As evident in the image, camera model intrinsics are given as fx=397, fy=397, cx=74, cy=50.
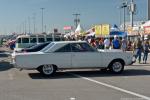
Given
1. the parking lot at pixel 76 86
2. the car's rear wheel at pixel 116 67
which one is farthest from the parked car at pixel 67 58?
the parking lot at pixel 76 86

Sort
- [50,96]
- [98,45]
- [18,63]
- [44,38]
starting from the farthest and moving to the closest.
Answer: [44,38]
[98,45]
[18,63]
[50,96]

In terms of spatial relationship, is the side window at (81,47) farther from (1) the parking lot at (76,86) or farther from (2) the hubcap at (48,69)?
(2) the hubcap at (48,69)

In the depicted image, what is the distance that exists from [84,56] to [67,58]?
0.75m

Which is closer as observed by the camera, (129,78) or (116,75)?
(129,78)

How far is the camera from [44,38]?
126 ft

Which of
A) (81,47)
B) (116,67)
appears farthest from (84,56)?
(116,67)

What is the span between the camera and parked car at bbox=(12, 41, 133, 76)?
54.1 ft

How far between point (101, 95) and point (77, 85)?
2.41m

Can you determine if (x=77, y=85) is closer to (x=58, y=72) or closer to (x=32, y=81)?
(x=32, y=81)

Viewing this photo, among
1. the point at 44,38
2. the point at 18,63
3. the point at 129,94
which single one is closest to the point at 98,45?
the point at 44,38

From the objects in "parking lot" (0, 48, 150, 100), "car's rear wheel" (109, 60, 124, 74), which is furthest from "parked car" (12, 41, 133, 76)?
"parking lot" (0, 48, 150, 100)

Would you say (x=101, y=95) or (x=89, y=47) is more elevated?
(x=89, y=47)

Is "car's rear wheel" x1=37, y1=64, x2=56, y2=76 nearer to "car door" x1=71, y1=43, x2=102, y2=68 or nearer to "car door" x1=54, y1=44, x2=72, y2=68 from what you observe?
"car door" x1=54, y1=44, x2=72, y2=68

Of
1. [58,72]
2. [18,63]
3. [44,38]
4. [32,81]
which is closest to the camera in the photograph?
[32,81]
